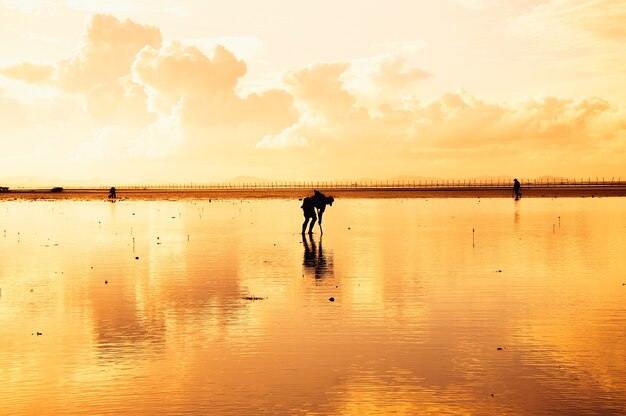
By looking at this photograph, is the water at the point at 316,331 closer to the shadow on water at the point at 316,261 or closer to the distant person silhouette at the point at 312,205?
the shadow on water at the point at 316,261

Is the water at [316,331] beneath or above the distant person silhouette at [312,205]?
beneath

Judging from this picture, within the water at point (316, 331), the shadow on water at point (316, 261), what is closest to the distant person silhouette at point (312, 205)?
the shadow on water at point (316, 261)

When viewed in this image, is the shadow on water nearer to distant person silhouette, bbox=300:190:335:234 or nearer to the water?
the water

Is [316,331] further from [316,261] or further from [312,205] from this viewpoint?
[312,205]

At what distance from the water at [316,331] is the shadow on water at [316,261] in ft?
0.30

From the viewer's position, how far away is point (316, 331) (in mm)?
15500

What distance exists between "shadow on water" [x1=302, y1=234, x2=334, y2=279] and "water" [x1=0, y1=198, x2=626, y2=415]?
3.7 inches

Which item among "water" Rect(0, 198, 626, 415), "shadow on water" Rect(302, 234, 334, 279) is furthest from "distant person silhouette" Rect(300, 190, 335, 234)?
"water" Rect(0, 198, 626, 415)

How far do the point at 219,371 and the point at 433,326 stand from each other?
17.1 feet

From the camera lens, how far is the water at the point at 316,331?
11211 mm

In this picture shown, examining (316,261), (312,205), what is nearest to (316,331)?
(316,261)

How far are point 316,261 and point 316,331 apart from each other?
1237 cm

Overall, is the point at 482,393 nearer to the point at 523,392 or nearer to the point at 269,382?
the point at 523,392

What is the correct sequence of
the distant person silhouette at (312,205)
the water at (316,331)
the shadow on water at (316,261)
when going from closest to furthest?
the water at (316,331), the shadow on water at (316,261), the distant person silhouette at (312,205)
